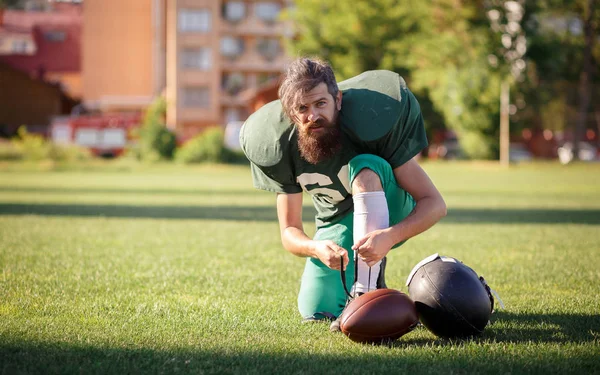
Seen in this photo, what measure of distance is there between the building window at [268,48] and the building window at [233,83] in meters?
2.40

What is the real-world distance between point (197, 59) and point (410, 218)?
5513cm

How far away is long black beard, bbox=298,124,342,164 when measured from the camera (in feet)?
14.2

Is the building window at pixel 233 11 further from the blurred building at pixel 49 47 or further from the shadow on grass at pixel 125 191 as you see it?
the shadow on grass at pixel 125 191

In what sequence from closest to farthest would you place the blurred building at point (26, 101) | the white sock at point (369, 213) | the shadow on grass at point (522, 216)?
the white sock at point (369, 213), the shadow on grass at point (522, 216), the blurred building at point (26, 101)

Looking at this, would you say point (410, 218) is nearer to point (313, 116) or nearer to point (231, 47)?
point (313, 116)

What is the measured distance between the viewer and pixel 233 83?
59.0m

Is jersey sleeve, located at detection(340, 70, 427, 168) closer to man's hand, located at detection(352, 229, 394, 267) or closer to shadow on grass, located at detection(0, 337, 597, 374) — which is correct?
man's hand, located at detection(352, 229, 394, 267)

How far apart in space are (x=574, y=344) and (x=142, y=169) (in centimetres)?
2891

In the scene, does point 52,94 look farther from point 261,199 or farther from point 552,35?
point 261,199

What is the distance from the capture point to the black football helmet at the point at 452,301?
4.12m

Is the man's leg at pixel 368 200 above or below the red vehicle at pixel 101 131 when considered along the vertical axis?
above

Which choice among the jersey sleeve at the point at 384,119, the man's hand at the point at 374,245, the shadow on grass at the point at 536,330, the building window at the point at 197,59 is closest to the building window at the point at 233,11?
the building window at the point at 197,59

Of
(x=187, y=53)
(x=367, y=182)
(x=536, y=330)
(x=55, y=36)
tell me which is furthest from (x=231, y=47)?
(x=536, y=330)

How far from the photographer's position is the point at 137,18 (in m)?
59.2
